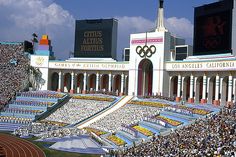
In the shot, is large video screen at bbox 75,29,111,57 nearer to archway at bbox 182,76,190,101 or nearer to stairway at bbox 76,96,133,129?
stairway at bbox 76,96,133,129

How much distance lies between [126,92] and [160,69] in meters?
13.6

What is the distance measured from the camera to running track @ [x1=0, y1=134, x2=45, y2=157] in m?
44.8

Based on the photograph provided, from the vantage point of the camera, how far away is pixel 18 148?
157 feet

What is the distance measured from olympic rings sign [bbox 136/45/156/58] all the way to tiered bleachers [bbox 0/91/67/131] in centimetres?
1676

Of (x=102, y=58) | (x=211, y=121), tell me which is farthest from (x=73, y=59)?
(x=211, y=121)

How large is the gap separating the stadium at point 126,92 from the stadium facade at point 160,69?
0.18 meters

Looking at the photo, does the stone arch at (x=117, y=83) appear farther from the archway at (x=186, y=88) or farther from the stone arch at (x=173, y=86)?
the archway at (x=186, y=88)

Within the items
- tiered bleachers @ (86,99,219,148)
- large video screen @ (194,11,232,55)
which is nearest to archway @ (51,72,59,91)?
tiered bleachers @ (86,99,219,148)

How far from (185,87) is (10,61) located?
39950 mm

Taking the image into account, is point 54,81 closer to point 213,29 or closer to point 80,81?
point 80,81

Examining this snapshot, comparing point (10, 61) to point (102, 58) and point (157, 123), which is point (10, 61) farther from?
point (157, 123)

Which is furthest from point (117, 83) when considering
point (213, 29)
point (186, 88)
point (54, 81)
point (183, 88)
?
point (213, 29)

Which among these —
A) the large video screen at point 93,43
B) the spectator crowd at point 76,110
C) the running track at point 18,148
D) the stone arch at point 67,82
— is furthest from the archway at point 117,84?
the running track at point 18,148

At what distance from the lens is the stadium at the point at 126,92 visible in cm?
4409
